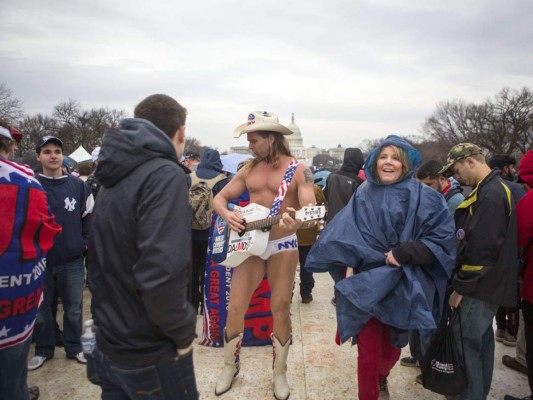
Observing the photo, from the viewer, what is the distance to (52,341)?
375 centimetres

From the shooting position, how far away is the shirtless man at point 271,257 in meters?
3.24

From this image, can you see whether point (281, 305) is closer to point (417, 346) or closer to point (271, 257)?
point (271, 257)

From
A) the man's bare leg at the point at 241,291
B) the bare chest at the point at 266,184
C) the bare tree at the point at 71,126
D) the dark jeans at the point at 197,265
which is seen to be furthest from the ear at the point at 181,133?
the bare tree at the point at 71,126

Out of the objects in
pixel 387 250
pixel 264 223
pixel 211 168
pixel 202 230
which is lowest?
pixel 202 230

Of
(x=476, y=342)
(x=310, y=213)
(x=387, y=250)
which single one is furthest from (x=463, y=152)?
(x=476, y=342)

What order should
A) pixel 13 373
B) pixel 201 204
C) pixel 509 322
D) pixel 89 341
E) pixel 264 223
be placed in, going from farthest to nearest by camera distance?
pixel 201 204
pixel 509 322
pixel 264 223
pixel 13 373
pixel 89 341

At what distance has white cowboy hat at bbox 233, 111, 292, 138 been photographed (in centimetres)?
325

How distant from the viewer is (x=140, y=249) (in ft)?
5.15

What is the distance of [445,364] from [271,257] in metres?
1.55

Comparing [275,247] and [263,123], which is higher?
[263,123]

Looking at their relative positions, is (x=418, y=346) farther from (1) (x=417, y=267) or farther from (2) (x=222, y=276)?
(2) (x=222, y=276)

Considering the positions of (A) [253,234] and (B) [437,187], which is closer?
(A) [253,234]

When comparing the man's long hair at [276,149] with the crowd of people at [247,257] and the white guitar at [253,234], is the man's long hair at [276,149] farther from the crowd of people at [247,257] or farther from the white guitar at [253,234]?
the white guitar at [253,234]

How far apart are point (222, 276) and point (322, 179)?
495 cm
